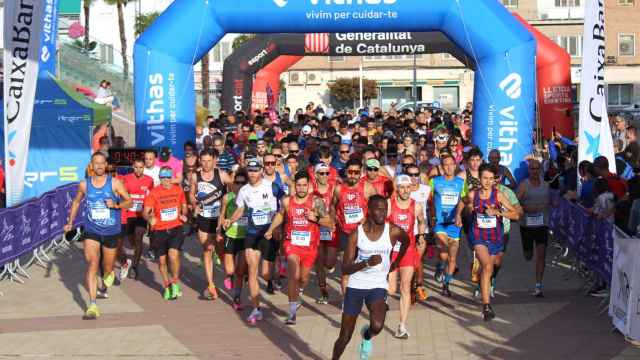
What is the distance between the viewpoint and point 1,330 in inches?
427

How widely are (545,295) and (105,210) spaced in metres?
5.02

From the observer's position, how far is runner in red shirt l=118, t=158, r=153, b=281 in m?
13.4

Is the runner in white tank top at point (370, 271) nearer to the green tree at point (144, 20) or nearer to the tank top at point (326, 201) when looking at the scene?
the tank top at point (326, 201)

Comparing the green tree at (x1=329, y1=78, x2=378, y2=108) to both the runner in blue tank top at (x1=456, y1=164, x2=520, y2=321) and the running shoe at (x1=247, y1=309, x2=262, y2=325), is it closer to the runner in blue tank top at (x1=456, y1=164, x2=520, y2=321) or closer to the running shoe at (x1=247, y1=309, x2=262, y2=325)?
the runner in blue tank top at (x1=456, y1=164, x2=520, y2=321)

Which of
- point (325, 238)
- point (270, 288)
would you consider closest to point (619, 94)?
point (270, 288)

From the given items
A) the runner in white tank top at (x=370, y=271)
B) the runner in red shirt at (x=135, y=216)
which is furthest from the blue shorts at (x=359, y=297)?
the runner in red shirt at (x=135, y=216)

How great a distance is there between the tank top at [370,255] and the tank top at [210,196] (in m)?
4.45

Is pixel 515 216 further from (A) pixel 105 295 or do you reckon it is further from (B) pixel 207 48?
(B) pixel 207 48

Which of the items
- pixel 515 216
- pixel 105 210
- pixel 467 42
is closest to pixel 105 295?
pixel 105 210

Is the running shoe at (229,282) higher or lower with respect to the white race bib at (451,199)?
lower

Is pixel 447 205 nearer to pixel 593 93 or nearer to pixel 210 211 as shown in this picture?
pixel 210 211

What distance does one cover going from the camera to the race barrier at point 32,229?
1359 centimetres

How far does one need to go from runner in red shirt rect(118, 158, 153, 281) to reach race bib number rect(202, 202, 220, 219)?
103cm

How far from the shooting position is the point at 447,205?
12086mm
